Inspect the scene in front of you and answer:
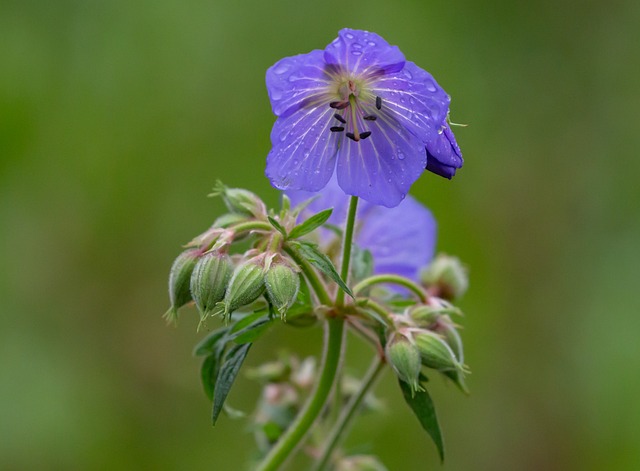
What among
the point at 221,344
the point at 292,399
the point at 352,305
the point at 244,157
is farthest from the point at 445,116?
the point at 244,157

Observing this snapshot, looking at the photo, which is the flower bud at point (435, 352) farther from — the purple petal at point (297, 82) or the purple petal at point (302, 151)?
the purple petal at point (297, 82)

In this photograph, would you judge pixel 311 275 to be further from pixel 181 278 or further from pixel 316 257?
pixel 181 278

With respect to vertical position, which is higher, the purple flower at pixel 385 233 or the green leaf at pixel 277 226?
the green leaf at pixel 277 226

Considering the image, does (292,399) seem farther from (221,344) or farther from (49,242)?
(49,242)

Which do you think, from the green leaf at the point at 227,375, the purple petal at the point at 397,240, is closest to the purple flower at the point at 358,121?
the green leaf at the point at 227,375

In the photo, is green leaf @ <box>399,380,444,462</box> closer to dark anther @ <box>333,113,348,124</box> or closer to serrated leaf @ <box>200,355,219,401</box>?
serrated leaf @ <box>200,355,219,401</box>

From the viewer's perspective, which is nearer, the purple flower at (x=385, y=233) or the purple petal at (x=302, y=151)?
the purple petal at (x=302, y=151)
